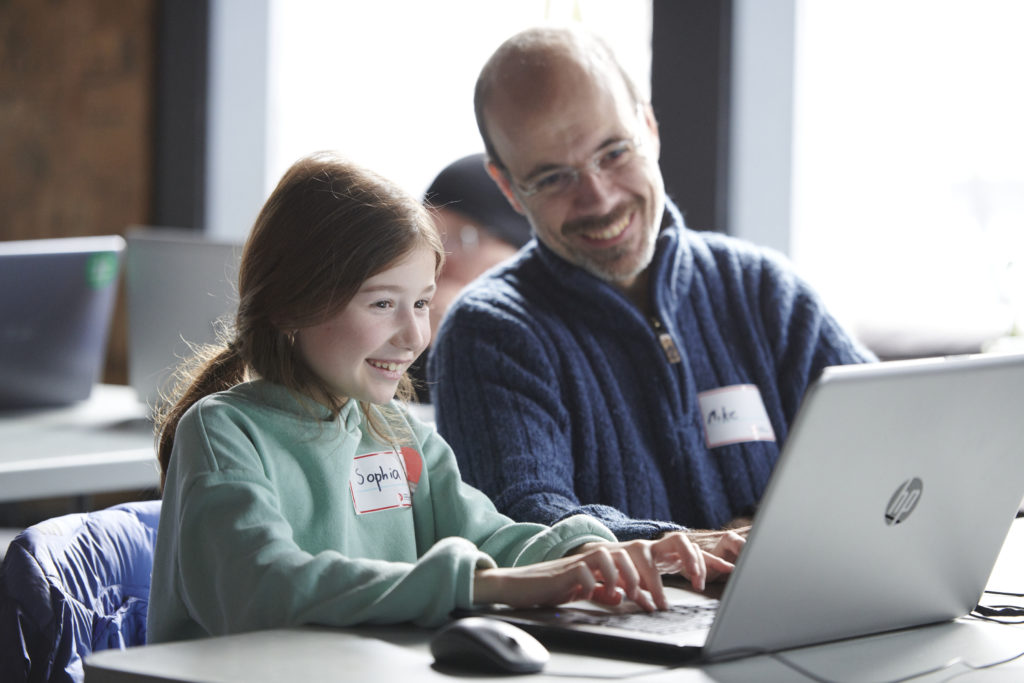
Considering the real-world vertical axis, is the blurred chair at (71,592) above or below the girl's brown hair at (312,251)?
below

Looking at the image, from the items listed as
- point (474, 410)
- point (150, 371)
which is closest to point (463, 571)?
point (474, 410)

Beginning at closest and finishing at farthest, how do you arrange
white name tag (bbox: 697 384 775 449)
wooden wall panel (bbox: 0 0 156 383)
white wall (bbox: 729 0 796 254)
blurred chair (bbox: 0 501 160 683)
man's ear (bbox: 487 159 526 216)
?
blurred chair (bbox: 0 501 160 683), white name tag (bbox: 697 384 775 449), man's ear (bbox: 487 159 526 216), white wall (bbox: 729 0 796 254), wooden wall panel (bbox: 0 0 156 383)

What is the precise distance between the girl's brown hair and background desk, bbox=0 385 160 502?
1.04 m

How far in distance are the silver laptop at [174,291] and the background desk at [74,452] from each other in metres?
0.14

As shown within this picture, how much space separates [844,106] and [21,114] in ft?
10.7

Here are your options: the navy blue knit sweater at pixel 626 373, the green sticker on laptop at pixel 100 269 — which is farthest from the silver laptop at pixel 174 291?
the navy blue knit sweater at pixel 626 373

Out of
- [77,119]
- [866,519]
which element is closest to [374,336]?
[866,519]

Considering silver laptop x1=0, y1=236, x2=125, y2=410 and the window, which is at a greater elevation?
the window

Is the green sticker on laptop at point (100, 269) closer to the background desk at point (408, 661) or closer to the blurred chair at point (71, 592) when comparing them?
the blurred chair at point (71, 592)

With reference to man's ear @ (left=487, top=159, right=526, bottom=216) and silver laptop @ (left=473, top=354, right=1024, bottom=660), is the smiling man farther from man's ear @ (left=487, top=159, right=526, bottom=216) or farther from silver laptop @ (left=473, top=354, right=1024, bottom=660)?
silver laptop @ (left=473, top=354, right=1024, bottom=660)

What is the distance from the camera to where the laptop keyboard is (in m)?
0.99

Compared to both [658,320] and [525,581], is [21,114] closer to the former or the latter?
[658,320]

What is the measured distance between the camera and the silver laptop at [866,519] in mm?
871

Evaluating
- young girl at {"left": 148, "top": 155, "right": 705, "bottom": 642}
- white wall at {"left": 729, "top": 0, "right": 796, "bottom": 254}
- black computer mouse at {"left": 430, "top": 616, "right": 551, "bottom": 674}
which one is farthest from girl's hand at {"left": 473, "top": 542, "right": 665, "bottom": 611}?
white wall at {"left": 729, "top": 0, "right": 796, "bottom": 254}
